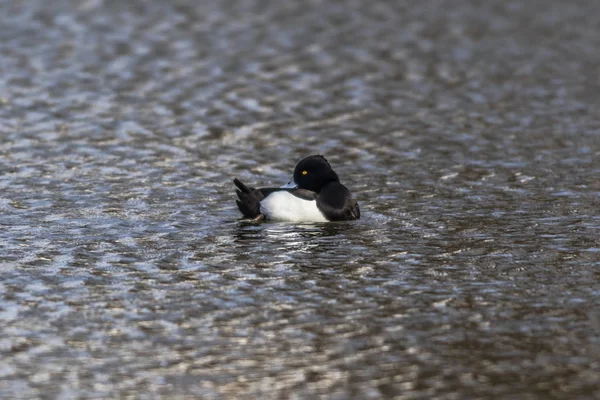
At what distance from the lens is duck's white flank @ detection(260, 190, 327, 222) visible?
1611 centimetres

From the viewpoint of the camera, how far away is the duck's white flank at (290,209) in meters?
16.1

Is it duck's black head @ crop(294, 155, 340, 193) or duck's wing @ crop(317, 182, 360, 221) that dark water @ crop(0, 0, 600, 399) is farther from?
duck's black head @ crop(294, 155, 340, 193)

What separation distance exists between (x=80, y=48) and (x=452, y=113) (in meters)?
10.0

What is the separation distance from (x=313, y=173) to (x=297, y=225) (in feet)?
2.84

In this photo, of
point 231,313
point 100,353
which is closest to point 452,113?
point 231,313

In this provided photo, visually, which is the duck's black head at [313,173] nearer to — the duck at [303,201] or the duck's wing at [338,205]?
the duck at [303,201]

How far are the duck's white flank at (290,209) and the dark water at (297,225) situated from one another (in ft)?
1.68

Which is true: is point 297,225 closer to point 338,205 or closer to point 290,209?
point 290,209

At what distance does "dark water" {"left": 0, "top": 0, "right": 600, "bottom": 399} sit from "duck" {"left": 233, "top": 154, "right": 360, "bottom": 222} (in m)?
0.31

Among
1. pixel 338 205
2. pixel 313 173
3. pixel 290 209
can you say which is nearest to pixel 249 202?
pixel 290 209

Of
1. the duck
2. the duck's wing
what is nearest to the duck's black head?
the duck

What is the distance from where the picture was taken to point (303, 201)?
53.0 ft

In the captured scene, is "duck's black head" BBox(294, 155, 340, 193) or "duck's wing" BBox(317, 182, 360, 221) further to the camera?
"duck's black head" BBox(294, 155, 340, 193)

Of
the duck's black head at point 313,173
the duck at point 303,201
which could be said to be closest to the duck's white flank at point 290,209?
the duck at point 303,201
